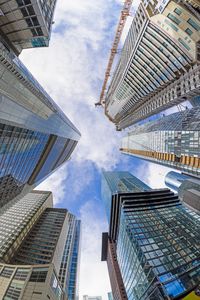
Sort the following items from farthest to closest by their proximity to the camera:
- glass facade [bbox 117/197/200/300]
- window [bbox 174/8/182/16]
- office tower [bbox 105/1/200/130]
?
office tower [bbox 105/1/200/130]
window [bbox 174/8/182/16]
glass facade [bbox 117/197/200/300]

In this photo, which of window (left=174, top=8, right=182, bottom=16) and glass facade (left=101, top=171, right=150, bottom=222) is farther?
glass facade (left=101, top=171, right=150, bottom=222)

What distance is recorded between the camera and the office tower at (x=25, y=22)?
3594 centimetres

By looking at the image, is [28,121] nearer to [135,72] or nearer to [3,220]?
[135,72]

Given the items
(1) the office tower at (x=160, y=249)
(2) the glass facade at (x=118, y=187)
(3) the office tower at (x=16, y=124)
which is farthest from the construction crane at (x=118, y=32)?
(1) the office tower at (x=160, y=249)

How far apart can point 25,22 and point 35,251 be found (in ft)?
304

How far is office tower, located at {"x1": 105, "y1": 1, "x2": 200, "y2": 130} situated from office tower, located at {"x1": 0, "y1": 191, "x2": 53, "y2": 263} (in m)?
A: 69.4

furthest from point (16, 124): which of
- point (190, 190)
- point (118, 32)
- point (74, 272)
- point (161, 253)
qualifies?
point (190, 190)

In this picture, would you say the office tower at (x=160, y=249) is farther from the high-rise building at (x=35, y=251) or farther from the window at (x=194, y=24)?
the window at (x=194, y=24)

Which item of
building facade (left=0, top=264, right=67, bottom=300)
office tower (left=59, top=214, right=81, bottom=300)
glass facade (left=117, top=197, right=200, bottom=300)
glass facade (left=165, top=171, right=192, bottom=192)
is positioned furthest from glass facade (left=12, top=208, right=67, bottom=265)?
glass facade (left=165, top=171, right=192, bottom=192)

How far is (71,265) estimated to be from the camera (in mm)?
125375

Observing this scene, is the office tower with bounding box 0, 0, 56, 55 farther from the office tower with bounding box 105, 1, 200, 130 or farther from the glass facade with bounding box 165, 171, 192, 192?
the glass facade with bounding box 165, 171, 192, 192

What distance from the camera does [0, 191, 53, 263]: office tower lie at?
77.0 m

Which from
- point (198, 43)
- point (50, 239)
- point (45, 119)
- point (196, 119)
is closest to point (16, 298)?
point (45, 119)

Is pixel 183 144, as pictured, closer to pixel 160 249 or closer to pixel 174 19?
pixel 160 249
